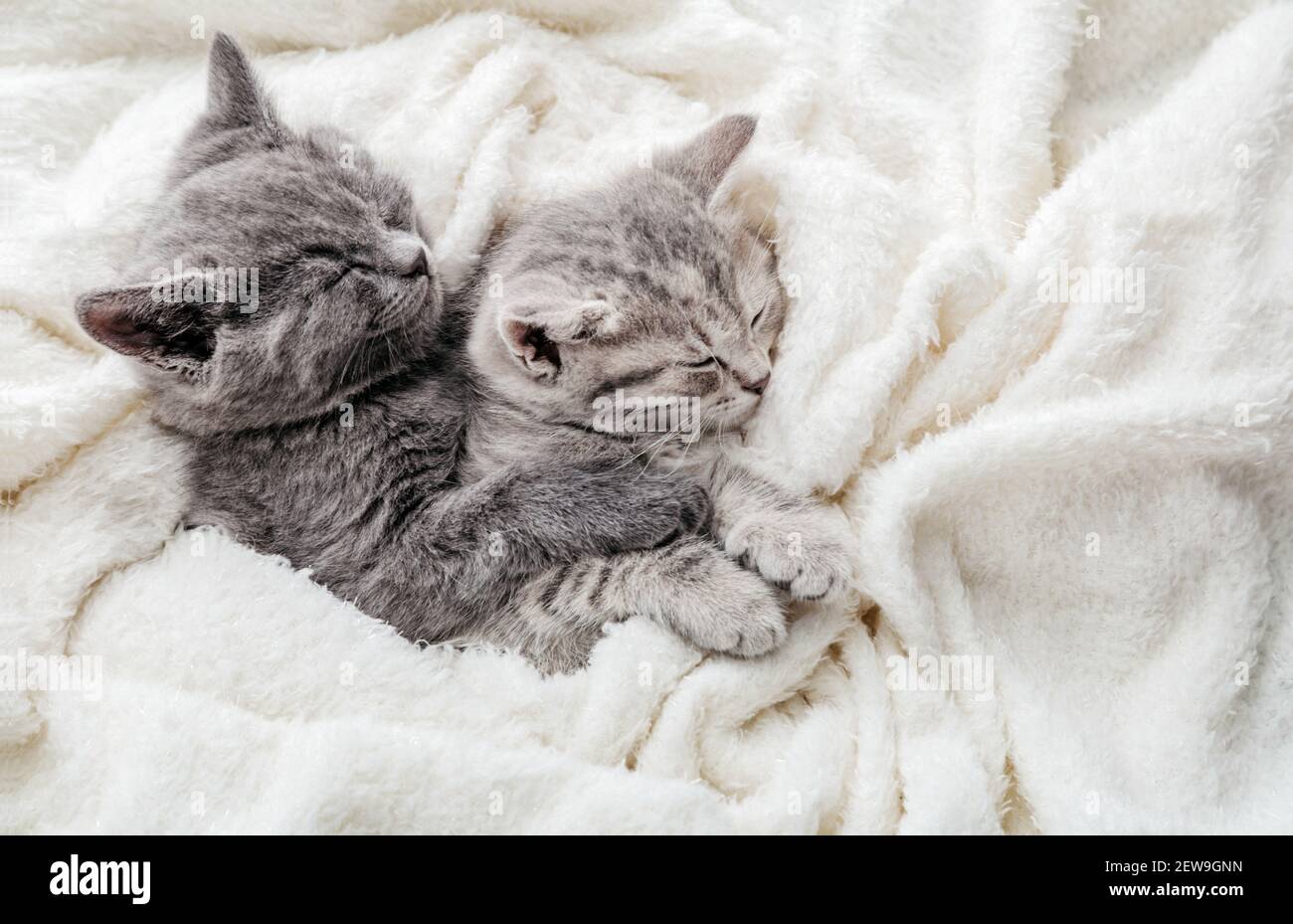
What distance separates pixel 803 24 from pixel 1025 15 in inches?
16.8

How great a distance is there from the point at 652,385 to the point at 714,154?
17.7 inches

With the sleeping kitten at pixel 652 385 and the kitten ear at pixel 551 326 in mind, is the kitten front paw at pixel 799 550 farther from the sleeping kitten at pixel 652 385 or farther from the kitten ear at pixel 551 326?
the kitten ear at pixel 551 326

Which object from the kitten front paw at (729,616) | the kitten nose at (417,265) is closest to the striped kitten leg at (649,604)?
the kitten front paw at (729,616)

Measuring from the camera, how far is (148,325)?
148 cm

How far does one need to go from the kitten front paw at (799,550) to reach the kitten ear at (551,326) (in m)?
0.39

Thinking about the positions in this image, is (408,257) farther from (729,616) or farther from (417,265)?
(729,616)

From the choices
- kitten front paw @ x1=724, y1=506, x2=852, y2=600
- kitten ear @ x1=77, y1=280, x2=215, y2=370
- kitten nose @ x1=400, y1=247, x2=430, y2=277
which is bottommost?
kitten front paw @ x1=724, y1=506, x2=852, y2=600

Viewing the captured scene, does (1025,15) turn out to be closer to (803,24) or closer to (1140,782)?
(803,24)

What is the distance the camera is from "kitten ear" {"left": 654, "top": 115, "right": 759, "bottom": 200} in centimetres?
169

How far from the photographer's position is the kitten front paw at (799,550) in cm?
146

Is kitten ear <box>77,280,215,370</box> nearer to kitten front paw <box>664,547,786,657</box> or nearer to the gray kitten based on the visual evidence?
the gray kitten

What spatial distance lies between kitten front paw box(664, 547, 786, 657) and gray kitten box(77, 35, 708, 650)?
4.9 inches


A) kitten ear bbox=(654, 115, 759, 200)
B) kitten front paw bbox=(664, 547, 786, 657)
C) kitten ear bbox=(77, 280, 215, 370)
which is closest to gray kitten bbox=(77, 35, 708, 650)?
kitten ear bbox=(77, 280, 215, 370)

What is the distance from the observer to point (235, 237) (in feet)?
5.03
